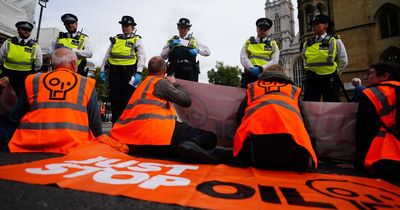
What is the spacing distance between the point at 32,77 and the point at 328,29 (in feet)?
16.7

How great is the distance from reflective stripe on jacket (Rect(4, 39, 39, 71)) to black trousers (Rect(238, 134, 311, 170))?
511 cm

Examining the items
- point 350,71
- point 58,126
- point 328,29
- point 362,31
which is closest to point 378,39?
point 362,31

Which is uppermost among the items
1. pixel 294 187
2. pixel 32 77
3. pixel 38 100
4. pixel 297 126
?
pixel 32 77

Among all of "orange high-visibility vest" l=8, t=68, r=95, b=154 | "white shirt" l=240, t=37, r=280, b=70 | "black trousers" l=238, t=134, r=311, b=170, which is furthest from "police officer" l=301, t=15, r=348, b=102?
"orange high-visibility vest" l=8, t=68, r=95, b=154

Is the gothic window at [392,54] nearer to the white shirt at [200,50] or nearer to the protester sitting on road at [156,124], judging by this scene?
the white shirt at [200,50]

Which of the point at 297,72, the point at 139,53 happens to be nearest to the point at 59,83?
the point at 139,53

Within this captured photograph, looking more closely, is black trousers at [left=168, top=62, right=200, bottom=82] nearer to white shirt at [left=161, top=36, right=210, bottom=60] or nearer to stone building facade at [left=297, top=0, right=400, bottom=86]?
white shirt at [left=161, top=36, right=210, bottom=60]

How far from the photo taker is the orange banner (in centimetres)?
157

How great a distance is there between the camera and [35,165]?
220 centimetres

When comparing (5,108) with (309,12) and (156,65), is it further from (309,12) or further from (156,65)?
(309,12)

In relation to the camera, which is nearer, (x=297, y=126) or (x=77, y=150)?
(x=297, y=126)

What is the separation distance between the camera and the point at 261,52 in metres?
5.43

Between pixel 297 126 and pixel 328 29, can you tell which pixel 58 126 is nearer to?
pixel 297 126

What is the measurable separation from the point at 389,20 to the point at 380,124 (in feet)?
71.3
